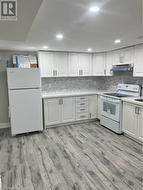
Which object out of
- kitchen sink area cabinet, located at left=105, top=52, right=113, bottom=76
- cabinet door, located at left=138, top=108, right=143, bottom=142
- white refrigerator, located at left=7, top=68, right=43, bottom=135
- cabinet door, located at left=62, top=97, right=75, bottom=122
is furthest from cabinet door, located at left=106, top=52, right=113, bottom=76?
white refrigerator, located at left=7, top=68, right=43, bottom=135

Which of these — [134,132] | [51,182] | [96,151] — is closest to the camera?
[51,182]

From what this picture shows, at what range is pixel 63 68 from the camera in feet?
14.8

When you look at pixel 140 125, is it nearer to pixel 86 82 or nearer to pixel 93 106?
pixel 93 106

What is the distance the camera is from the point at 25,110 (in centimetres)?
362

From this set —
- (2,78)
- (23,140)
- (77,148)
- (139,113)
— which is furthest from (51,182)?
(2,78)

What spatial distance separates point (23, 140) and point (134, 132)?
8.44ft

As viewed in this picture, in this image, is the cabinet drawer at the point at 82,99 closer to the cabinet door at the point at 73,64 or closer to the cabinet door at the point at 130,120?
the cabinet door at the point at 73,64

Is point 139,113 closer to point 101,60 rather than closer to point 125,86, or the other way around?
point 125,86

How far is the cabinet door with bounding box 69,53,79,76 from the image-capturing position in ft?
15.1

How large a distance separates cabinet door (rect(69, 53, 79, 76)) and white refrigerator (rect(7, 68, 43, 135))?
51.3 inches

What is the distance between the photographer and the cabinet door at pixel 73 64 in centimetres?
460

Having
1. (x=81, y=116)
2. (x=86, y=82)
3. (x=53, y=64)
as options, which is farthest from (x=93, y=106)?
(x=53, y=64)

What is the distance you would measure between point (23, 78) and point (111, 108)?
7.78ft

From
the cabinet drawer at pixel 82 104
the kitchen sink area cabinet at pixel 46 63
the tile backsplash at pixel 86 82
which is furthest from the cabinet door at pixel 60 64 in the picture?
the cabinet drawer at pixel 82 104
